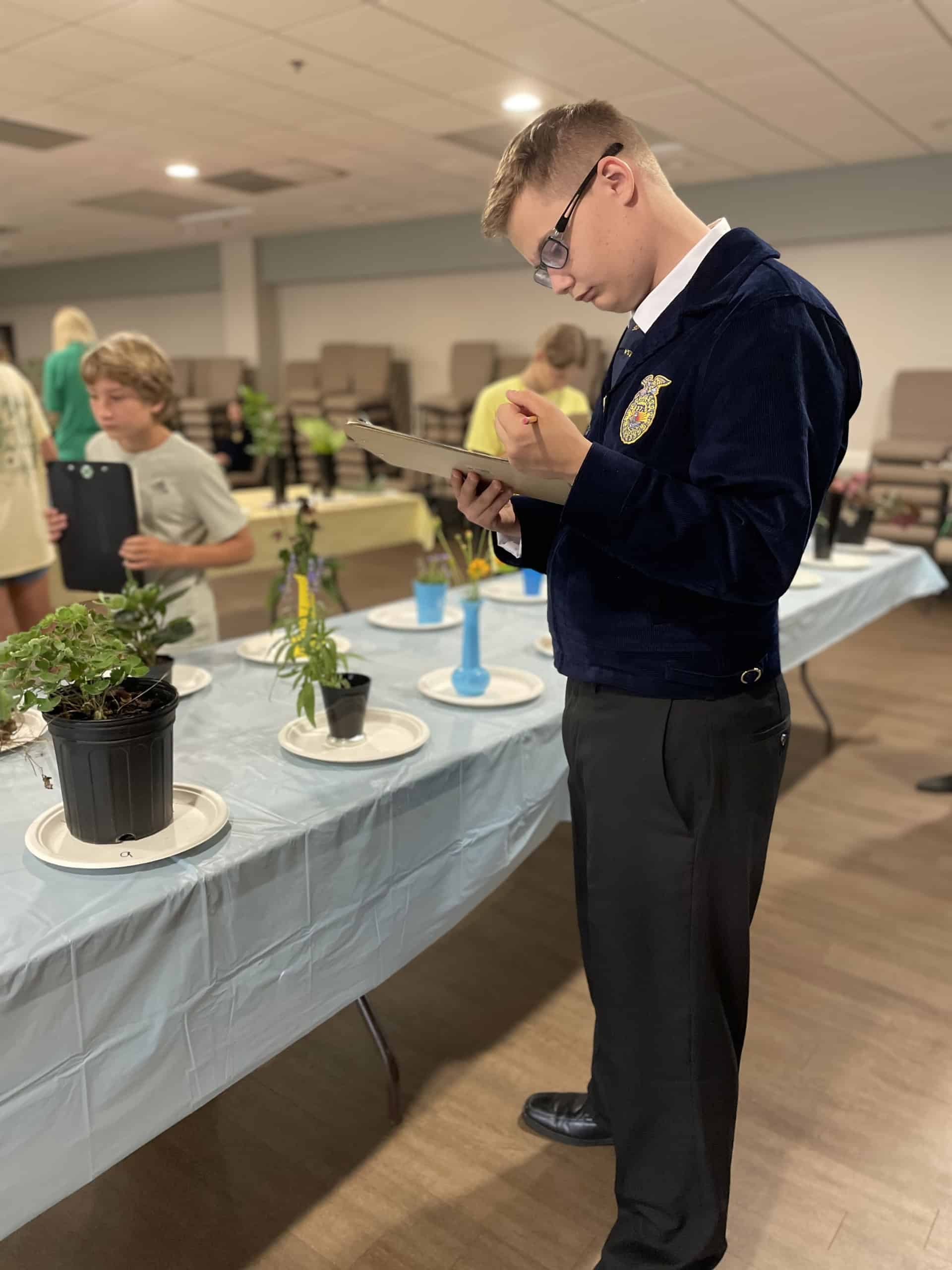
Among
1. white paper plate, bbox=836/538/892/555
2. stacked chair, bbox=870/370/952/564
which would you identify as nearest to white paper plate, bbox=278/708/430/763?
white paper plate, bbox=836/538/892/555

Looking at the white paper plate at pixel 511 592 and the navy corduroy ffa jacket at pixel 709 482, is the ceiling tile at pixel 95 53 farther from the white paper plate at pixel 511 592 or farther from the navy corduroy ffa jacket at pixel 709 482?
the navy corduroy ffa jacket at pixel 709 482

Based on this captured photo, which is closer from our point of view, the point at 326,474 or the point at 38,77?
the point at 38,77

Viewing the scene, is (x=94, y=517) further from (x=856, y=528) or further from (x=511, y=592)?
(x=856, y=528)

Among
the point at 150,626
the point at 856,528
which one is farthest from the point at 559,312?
the point at 150,626

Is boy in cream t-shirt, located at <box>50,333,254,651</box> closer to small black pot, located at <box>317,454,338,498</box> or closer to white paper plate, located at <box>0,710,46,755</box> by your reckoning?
white paper plate, located at <box>0,710,46,755</box>

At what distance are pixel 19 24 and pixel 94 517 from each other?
277cm

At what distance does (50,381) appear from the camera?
14.1 ft

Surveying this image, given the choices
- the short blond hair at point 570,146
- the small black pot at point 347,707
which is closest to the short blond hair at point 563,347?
the small black pot at point 347,707

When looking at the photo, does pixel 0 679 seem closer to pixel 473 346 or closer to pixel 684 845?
pixel 684 845

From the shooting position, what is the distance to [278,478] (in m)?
4.33

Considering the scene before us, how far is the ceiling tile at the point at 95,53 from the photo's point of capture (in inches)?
146

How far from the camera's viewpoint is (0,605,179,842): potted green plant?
1051 mm

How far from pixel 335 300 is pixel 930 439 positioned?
5960mm

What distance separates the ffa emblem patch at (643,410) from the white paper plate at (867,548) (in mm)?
2677
